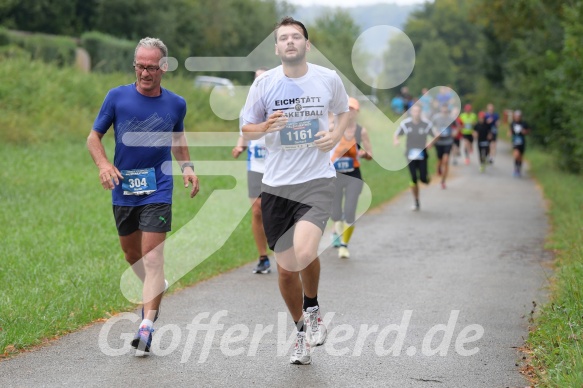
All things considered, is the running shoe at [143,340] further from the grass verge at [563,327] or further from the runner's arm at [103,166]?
the grass verge at [563,327]

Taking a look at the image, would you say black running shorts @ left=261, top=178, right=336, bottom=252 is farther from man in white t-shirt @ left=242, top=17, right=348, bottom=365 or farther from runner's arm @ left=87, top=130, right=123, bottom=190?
runner's arm @ left=87, top=130, right=123, bottom=190

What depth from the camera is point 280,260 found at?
6.67 m

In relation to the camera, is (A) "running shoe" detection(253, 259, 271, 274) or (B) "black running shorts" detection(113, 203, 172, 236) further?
(A) "running shoe" detection(253, 259, 271, 274)

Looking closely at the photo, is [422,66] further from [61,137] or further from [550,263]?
[550,263]

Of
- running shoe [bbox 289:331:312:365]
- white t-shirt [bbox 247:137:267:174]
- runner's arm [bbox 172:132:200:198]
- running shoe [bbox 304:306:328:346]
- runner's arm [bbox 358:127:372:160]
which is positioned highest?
runner's arm [bbox 172:132:200:198]

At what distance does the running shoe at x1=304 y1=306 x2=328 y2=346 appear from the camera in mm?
6664

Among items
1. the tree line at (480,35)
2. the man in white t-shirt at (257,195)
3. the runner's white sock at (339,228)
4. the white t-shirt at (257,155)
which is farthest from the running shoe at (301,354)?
the tree line at (480,35)

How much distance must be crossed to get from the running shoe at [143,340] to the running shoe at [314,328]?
3.56 feet

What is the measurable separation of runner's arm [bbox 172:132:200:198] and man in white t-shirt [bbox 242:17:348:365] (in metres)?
0.61

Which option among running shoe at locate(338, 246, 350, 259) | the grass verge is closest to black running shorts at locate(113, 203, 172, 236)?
the grass verge

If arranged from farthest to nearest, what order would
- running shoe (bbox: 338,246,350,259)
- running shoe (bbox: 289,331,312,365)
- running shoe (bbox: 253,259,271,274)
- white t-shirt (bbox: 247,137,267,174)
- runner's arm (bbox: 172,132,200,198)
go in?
running shoe (bbox: 338,246,350,259), running shoe (bbox: 253,259,271,274), white t-shirt (bbox: 247,137,267,174), runner's arm (bbox: 172,132,200,198), running shoe (bbox: 289,331,312,365)

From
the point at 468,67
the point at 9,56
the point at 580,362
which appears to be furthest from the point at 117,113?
the point at 468,67

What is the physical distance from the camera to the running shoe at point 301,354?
6465 millimetres

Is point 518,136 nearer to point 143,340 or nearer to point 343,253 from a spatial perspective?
point 343,253
